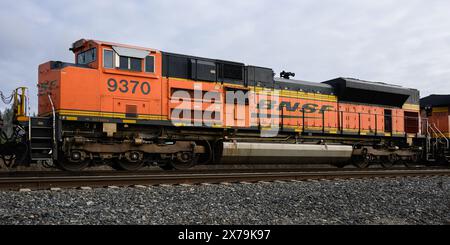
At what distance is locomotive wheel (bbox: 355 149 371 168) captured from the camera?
1409 centimetres

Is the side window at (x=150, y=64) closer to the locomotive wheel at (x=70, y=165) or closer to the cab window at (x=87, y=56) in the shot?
the cab window at (x=87, y=56)

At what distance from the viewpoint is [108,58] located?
9773mm

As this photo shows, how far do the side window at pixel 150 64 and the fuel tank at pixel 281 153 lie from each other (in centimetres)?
291

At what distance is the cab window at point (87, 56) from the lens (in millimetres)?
9828

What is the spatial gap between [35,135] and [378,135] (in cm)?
1153

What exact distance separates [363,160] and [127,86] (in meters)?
8.83

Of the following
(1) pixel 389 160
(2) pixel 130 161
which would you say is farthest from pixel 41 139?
(1) pixel 389 160

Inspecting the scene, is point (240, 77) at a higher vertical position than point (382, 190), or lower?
higher

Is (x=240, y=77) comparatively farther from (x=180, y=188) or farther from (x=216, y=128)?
(x=180, y=188)

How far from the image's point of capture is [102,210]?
5.02 metres

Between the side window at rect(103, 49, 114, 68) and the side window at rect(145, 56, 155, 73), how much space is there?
0.90m

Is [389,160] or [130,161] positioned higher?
[130,161]

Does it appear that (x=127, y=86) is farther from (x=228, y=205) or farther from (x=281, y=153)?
(x=228, y=205)
